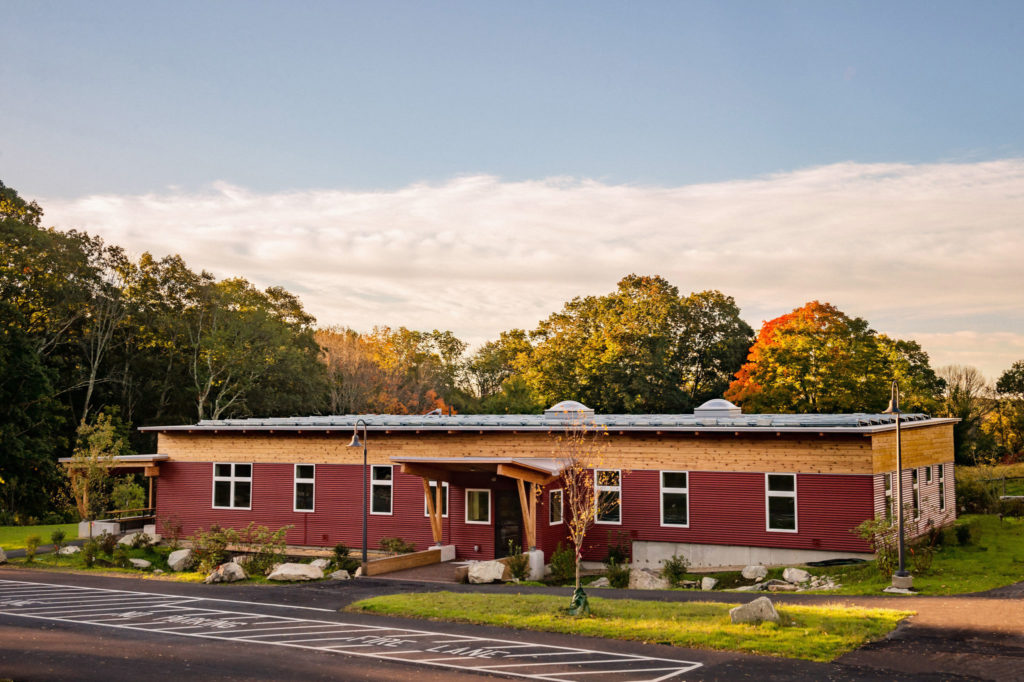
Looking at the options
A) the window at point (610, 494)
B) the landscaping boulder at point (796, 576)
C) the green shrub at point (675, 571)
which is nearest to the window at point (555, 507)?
the window at point (610, 494)

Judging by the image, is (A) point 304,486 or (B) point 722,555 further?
(A) point 304,486

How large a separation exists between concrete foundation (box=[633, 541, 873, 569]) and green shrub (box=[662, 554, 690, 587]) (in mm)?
684

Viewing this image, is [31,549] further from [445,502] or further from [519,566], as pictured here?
[519,566]

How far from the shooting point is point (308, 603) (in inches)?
792

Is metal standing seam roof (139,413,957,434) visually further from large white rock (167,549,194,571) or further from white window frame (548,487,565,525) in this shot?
large white rock (167,549,194,571)

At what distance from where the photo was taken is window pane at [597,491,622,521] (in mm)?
26672

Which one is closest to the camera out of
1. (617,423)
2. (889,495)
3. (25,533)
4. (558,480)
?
(889,495)

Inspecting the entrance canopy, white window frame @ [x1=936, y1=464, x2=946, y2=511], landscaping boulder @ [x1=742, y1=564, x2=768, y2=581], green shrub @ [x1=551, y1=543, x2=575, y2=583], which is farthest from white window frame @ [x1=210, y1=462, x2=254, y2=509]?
white window frame @ [x1=936, y1=464, x2=946, y2=511]

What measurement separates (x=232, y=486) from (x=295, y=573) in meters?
9.31

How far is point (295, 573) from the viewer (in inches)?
938

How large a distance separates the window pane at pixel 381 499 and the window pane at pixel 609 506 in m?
7.32

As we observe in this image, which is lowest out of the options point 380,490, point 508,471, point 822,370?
point 380,490

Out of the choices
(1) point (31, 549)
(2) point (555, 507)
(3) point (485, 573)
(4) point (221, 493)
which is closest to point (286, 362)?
(4) point (221, 493)

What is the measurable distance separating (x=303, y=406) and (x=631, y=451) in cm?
3861
